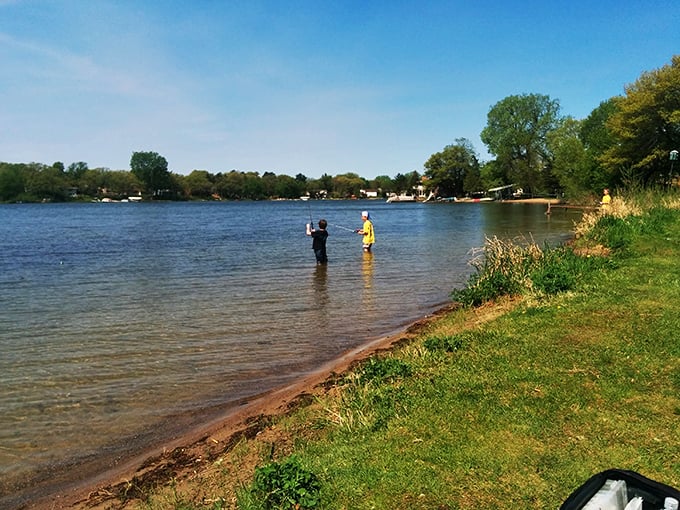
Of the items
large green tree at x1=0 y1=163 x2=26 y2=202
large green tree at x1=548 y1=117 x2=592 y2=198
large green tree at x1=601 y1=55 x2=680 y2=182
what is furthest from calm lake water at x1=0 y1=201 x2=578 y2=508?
large green tree at x1=0 y1=163 x2=26 y2=202

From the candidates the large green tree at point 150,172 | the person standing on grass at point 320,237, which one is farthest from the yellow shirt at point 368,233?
the large green tree at point 150,172

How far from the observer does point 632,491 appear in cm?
312

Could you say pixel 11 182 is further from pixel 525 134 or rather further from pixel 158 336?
pixel 158 336

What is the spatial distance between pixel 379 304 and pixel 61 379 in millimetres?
7836

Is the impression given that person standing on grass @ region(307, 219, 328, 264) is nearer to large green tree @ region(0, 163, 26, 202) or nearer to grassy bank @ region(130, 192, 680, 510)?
grassy bank @ region(130, 192, 680, 510)

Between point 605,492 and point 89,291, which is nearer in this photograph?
point 605,492

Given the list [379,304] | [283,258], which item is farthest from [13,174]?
[379,304]

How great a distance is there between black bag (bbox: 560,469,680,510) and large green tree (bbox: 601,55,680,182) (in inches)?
2003

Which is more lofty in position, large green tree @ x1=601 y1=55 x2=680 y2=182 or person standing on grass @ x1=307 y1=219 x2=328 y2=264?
large green tree @ x1=601 y1=55 x2=680 y2=182

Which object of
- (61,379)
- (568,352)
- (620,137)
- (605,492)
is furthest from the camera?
(620,137)

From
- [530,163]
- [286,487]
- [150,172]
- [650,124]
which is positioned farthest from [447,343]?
[150,172]

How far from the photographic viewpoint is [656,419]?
4645mm

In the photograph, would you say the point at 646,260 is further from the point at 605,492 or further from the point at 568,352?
the point at 605,492

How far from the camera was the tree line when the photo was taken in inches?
1925
